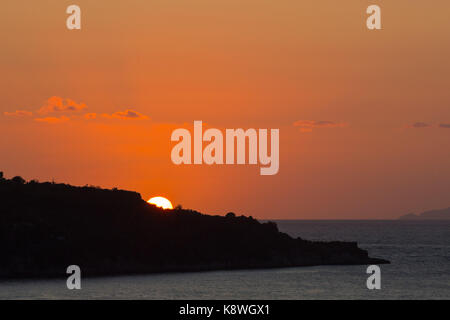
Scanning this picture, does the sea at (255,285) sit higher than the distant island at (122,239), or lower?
lower

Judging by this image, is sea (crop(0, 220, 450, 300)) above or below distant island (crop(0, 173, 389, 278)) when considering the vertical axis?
below

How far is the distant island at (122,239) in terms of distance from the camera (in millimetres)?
116375

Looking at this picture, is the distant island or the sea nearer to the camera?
the sea

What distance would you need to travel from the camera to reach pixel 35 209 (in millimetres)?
128375

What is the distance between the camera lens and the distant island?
116 m

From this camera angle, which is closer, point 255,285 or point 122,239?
point 255,285

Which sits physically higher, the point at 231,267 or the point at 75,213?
the point at 75,213

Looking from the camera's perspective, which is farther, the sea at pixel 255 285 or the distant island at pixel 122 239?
the distant island at pixel 122 239

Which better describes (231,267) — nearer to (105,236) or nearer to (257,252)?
(257,252)

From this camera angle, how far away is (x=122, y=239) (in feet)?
409

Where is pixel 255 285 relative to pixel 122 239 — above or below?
below

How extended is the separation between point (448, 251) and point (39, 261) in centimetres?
11023
